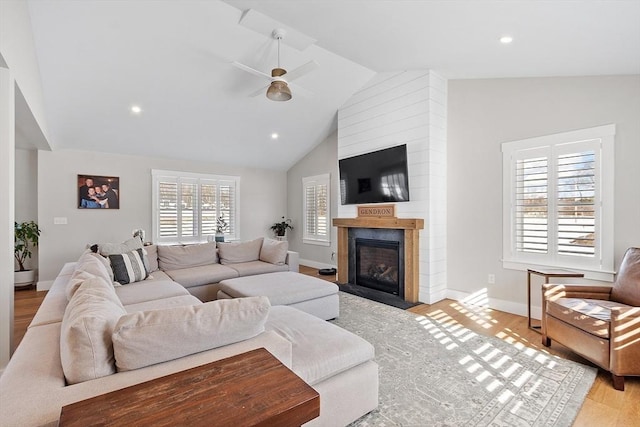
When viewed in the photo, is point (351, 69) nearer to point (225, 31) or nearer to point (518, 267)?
point (225, 31)

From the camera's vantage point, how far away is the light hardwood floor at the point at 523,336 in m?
1.84

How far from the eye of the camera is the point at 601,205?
2988 mm

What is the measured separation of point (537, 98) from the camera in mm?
3441

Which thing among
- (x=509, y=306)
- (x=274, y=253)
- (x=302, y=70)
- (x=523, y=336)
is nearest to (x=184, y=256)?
(x=274, y=253)

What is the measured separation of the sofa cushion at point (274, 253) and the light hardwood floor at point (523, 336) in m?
2.05

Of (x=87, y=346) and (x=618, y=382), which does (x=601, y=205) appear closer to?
(x=618, y=382)

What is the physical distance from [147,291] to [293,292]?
4.80 ft

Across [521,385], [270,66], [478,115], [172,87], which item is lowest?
[521,385]

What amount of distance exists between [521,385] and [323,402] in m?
1.56

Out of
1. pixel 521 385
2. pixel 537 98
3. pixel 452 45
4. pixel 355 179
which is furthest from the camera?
pixel 355 179

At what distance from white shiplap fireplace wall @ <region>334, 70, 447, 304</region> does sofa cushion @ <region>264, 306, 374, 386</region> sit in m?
2.46

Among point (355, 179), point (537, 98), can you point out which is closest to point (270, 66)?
point (355, 179)

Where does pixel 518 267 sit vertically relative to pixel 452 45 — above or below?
below

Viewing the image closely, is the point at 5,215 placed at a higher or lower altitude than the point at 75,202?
lower
